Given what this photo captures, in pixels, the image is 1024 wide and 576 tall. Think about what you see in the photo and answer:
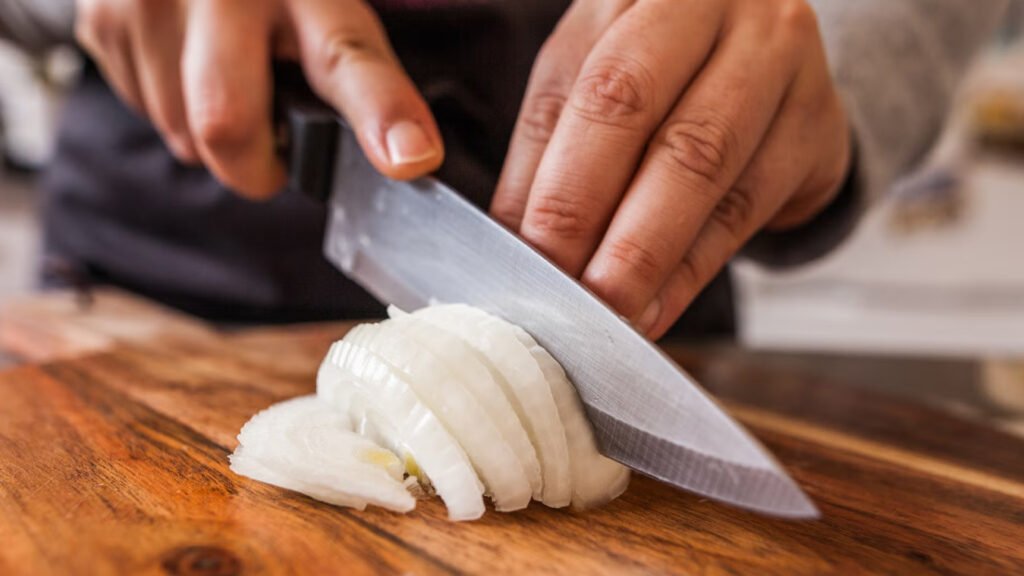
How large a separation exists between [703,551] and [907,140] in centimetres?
95

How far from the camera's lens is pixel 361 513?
0.61m

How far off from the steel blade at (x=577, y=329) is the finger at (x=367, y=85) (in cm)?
4

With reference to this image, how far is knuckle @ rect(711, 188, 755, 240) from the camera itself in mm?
813

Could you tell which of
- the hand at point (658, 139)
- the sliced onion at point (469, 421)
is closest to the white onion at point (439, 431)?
the sliced onion at point (469, 421)

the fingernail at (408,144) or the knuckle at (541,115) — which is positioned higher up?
the knuckle at (541,115)

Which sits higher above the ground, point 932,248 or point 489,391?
point 932,248

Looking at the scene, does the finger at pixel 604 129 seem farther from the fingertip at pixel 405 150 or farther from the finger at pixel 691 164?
the fingertip at pixel 405 150

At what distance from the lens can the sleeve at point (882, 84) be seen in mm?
1153

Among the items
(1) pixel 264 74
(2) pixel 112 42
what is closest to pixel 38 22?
(2) pixel 112 42

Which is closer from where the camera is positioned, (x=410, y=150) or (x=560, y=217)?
(x=560, y=217)

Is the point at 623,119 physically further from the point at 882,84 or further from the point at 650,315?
the point at 882,84

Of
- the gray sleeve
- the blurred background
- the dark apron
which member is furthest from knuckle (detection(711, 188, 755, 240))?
the blurred background

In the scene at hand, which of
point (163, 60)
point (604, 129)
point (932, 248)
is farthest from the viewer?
point (932, 248)

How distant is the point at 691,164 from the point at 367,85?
364 mm
